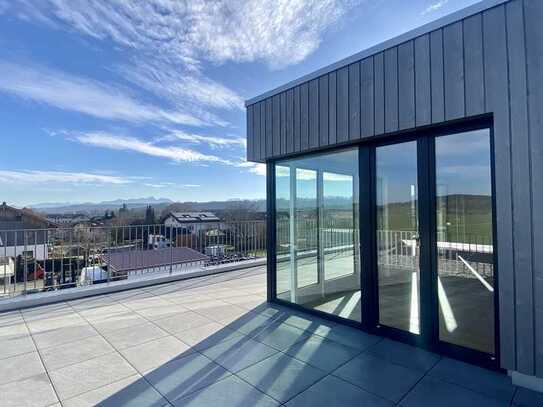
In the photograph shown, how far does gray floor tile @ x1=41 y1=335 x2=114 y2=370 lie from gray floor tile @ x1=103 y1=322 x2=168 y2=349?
0.28ft

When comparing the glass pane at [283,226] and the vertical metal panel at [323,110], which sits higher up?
the vertical metal panel at [323,110]

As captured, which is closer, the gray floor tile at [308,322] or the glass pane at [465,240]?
the glass pane at [465,240]

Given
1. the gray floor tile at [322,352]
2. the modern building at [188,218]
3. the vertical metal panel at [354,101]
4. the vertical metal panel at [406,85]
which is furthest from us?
the modern building at [188,218]

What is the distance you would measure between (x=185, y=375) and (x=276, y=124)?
2872 mm

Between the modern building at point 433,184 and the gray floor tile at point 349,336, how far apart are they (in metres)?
0.09

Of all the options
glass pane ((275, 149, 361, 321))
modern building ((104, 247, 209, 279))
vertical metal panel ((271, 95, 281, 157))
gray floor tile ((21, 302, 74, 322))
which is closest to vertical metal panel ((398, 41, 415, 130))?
glass pane ((275, 149, 361, 321))

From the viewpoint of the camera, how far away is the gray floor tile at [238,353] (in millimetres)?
2355

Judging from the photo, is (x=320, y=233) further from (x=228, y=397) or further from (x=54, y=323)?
(x=54, y=323)

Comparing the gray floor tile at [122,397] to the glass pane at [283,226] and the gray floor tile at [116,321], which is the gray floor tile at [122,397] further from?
the glass pane at [283,226]

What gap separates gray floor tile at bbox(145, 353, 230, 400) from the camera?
1.99 metres

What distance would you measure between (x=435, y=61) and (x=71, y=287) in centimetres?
541

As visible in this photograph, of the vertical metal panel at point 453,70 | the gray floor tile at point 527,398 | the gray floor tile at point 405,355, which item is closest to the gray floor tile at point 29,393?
the gray floor tile at point 405,355

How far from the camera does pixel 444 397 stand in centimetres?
188

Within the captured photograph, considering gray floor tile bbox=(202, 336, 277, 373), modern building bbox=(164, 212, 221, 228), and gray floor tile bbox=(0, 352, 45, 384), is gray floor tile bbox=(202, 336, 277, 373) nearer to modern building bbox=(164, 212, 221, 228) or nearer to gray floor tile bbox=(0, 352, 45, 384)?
gray floor tile bbox=(0, 352, 45, 384)
